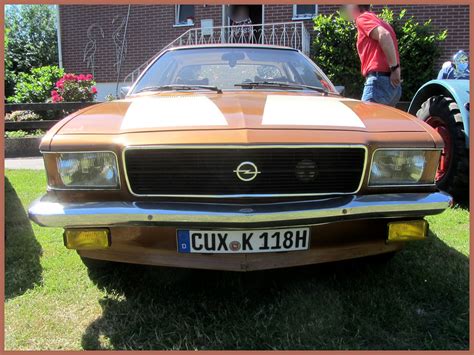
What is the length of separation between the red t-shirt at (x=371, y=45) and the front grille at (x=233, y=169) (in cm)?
249

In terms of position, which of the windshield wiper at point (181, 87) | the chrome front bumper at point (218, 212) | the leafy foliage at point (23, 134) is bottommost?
the leafy foliage at point (23, 134)

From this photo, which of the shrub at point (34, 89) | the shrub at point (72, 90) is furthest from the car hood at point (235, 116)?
the shrub at point (34, 89)

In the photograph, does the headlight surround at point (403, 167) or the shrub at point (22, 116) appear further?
the shrub at point (22, 116)

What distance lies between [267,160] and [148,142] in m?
0.59

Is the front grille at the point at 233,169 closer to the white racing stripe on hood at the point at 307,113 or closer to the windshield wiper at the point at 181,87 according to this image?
the white racing stripe on hood at the point at 307,113

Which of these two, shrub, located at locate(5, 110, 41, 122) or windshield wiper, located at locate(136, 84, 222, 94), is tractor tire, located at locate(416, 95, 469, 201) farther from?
shrub, located at locate(5, 110, 41, 122)

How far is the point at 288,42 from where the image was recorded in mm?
10945

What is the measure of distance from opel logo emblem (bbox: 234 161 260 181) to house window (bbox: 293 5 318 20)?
9644 mm

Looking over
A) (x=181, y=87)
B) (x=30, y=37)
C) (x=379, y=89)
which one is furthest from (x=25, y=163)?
(x=30, y=37)

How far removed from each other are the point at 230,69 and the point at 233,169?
1.74 meters

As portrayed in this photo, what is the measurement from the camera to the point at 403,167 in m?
2.45

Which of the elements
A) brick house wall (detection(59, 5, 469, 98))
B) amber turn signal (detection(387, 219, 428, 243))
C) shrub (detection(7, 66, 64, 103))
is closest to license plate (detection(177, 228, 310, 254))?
amber turn signal (detection(387, 219, 428, 243))

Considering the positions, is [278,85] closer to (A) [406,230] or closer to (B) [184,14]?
(A) [406,230]

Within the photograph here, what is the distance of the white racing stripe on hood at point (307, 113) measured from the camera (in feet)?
7.94
